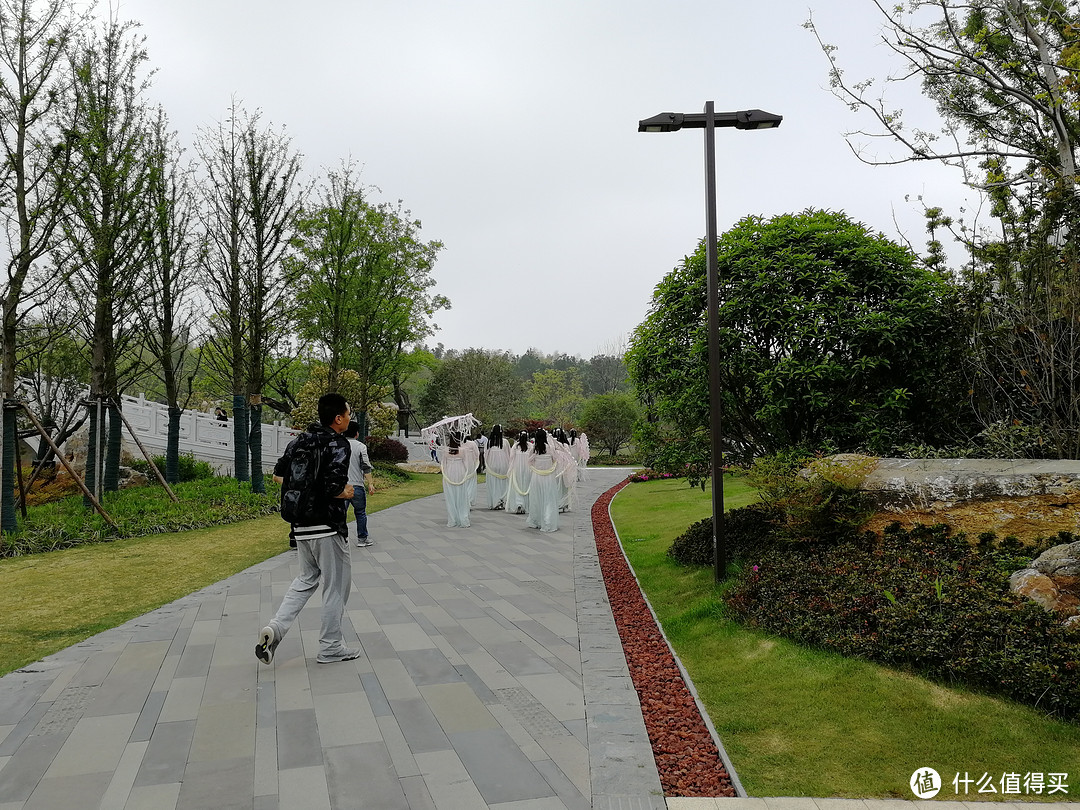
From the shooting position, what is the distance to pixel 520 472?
13.8 m

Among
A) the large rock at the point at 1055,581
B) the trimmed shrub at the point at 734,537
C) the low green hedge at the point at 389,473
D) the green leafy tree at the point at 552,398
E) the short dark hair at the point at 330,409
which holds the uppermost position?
the green leafy tree at the point at 552,398

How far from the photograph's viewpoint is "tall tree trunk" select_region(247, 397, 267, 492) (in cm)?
1545

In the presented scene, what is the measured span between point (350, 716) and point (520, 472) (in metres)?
9.77

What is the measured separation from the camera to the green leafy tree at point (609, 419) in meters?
37.3

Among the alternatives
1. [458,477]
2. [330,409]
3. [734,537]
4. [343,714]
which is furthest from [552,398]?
[343,714]

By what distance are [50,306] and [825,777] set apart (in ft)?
57.0

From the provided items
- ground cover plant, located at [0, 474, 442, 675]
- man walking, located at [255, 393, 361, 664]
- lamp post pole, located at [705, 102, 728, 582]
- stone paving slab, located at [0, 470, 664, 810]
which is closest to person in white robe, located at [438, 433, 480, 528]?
ground cover plant, located at [0, 474, 442, 675]

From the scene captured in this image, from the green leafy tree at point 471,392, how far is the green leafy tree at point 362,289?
6.34 meters

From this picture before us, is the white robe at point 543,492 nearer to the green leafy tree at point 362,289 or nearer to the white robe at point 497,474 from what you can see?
the white robe at point 497,474

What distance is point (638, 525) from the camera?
11703mm

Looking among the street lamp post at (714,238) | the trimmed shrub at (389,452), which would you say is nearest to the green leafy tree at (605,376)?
the trimmed shrub at (389,452)

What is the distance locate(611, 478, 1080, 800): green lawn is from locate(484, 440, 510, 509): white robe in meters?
9.33

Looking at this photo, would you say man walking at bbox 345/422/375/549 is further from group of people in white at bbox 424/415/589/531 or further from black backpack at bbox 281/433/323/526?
black backpack at bbox 281/433/323/526

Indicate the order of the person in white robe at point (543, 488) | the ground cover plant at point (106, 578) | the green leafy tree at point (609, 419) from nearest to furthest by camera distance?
1. the ground cover plant at point (106, 578)
2. the person in white robe at point (543, 488)
3. the green leafy tree at point (609, 419)
